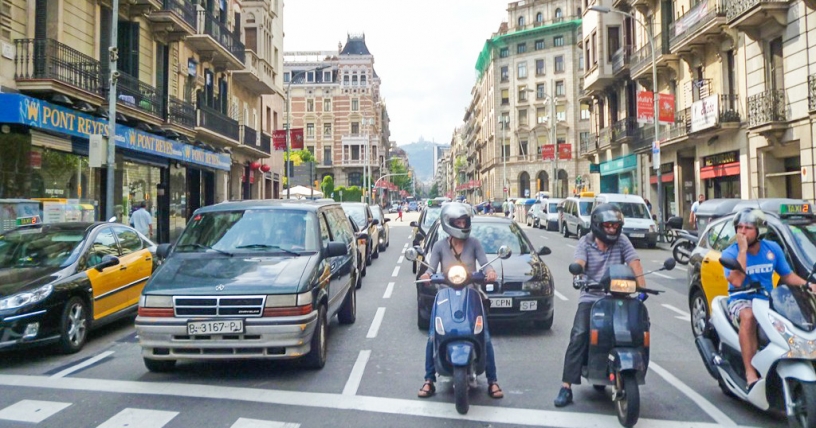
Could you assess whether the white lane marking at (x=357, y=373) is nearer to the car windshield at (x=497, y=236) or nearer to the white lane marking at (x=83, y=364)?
the car windshield at (x=497, y=236)

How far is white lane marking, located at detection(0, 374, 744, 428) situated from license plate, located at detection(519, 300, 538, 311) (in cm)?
223

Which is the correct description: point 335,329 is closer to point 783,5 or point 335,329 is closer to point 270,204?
point 270,204

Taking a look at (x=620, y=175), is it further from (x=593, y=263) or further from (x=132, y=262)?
(x=593, y=263)

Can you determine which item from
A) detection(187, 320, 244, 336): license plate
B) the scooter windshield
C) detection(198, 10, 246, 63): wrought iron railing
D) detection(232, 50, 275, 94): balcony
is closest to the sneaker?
the scooter windshield

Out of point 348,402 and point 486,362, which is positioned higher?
point 486,362

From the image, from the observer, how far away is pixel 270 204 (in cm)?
784

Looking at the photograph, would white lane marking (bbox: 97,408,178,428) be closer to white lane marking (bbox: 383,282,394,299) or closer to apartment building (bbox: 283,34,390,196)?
white lane marking (bbox: 383,282,394,299)

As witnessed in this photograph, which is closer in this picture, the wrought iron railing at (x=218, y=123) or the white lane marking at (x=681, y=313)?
the white lane marking at (x=681, y=313)

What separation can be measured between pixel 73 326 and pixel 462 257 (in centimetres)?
495

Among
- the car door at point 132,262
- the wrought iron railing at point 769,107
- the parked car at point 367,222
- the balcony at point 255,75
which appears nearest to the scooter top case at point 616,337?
the car door at point 132,262

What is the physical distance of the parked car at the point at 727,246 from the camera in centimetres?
621

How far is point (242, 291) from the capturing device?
19.4 feet

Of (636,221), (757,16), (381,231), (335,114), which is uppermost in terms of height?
(335,114)

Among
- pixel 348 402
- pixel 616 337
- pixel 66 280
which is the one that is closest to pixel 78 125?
pixel 66 280
